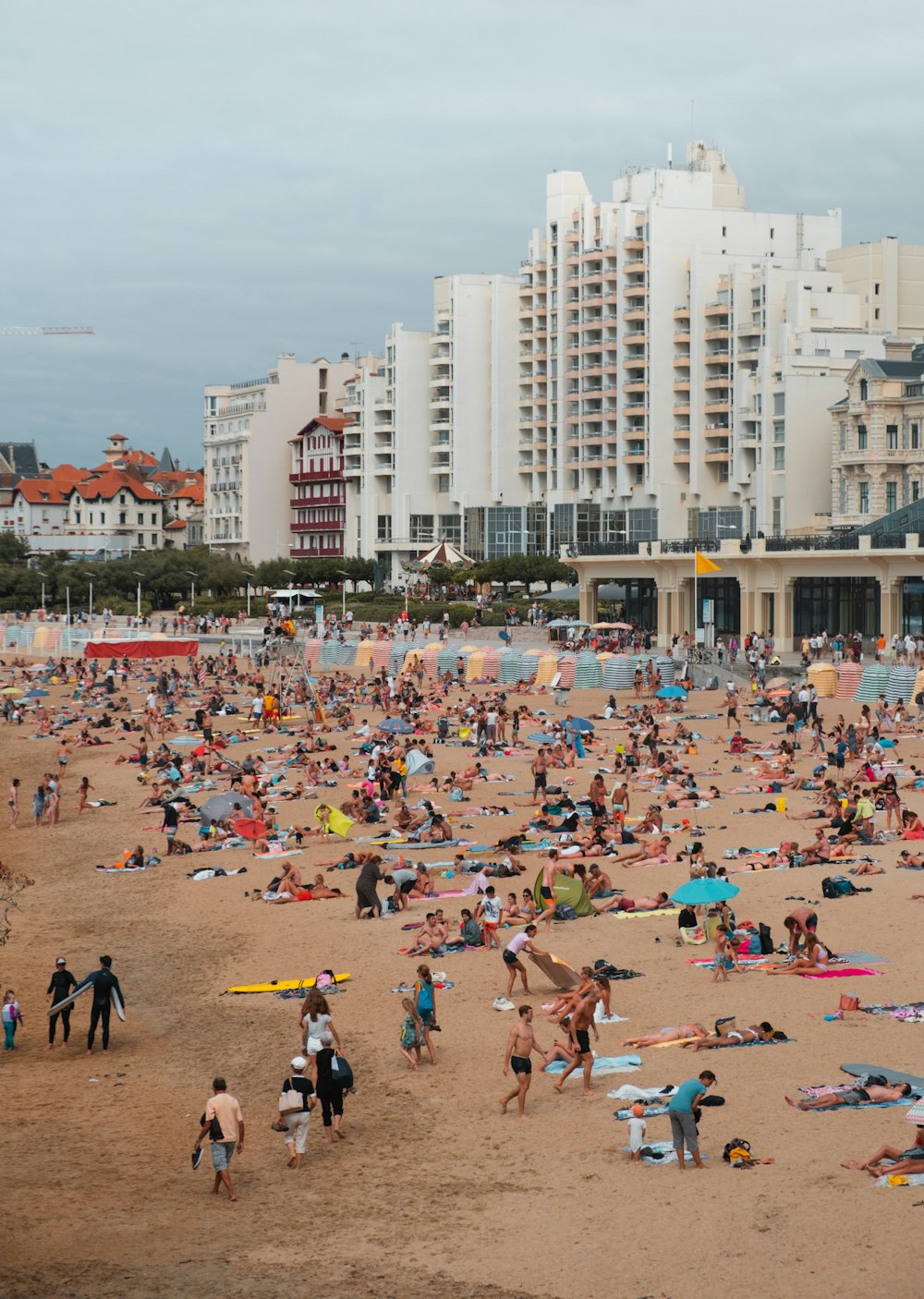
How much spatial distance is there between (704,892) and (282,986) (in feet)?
16.8

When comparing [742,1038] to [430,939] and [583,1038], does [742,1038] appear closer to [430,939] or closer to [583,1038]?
[583,1038]

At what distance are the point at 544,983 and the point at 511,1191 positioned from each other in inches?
231

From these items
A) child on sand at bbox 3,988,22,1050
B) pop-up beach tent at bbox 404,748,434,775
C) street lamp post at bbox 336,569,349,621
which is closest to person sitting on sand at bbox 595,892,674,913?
child on sand at bbox 3,988,22,1050

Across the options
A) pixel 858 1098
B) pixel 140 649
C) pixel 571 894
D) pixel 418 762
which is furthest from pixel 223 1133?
pixel 140 649

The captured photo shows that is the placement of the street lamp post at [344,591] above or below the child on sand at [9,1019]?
above

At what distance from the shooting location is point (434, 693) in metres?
52.0

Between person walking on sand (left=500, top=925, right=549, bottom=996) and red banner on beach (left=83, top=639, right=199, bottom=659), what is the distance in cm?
5147

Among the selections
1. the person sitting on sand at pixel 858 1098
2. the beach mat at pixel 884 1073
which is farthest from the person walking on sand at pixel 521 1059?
the beach mat at pixel 884 1073

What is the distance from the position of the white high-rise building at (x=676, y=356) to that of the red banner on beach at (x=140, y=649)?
27355mm

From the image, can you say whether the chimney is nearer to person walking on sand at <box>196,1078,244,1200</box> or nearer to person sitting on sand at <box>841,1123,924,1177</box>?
person sitting on sand at <box>841,1123,924,1177</box>

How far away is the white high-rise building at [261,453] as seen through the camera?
381ft

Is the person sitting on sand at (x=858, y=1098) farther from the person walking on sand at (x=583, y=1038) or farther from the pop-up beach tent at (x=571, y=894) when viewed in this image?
the pop-up beach tent at (x=571, y=894)

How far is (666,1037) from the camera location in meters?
16.2

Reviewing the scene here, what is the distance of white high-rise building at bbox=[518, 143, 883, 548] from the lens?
78125 millimetres
